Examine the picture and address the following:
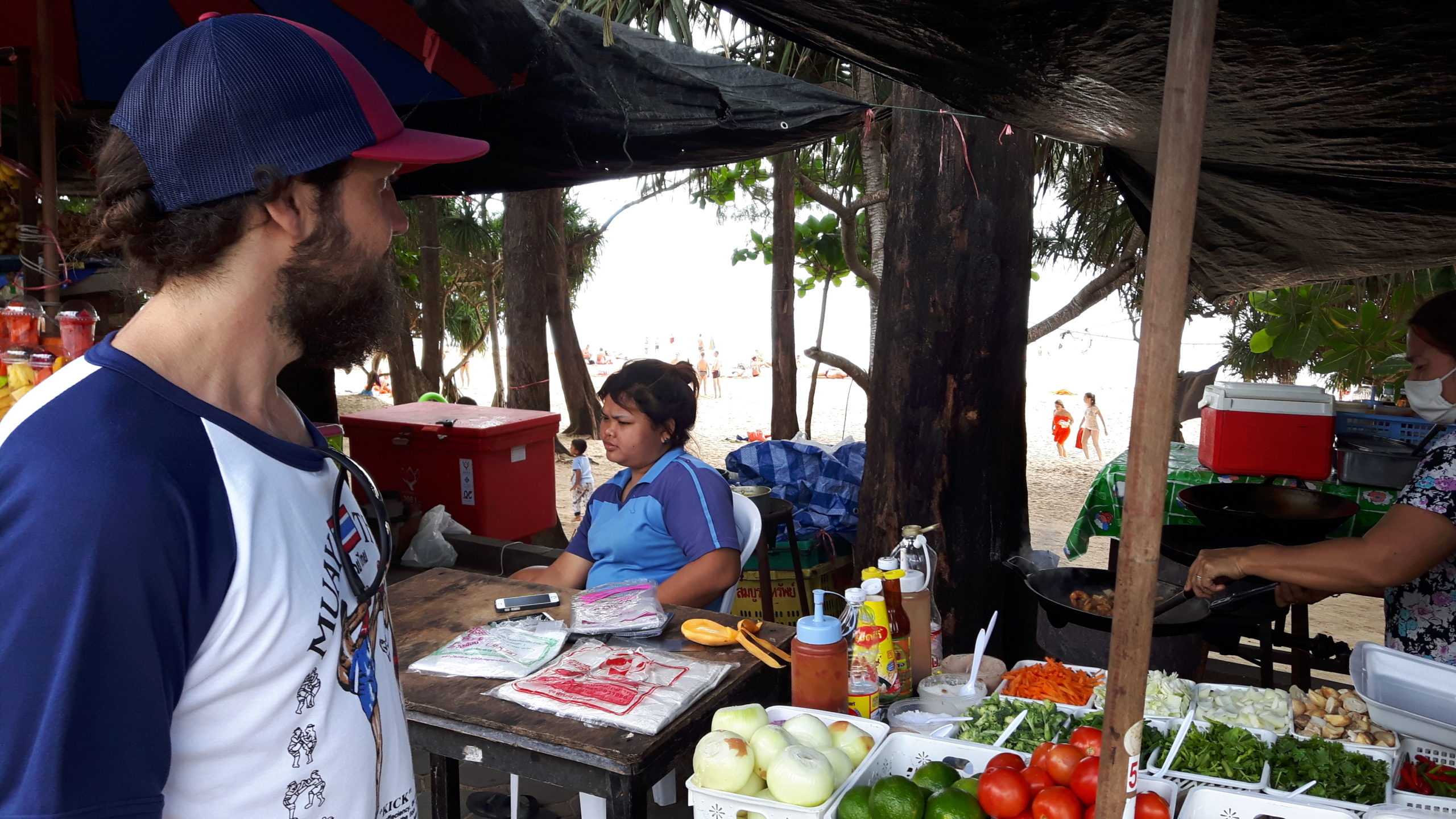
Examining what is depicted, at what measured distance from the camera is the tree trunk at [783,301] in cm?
1034

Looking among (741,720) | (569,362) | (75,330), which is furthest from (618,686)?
(569,362)

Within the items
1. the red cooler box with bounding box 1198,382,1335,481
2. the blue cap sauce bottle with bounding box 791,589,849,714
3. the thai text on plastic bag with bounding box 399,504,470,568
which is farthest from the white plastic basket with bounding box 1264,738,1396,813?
the thai text on plastic bag with bounding box 399,504,470,568

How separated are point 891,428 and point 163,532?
3.42m

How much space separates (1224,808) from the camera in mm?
1689

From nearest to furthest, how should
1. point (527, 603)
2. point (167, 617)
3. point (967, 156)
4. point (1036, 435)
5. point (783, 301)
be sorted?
point (167, 617) < point (527, 603) < point (967, 156) < point (783, 301) < point (1036, 435)

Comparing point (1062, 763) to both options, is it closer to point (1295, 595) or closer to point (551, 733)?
point (551, 733)

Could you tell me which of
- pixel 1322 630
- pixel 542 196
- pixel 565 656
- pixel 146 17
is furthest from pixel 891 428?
pixel 542 196

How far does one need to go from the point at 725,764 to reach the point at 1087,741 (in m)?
0.72

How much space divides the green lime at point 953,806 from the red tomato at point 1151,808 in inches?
10.4

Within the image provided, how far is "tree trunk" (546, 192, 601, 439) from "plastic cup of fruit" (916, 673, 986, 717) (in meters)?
10.0

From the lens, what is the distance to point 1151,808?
5.19 ft


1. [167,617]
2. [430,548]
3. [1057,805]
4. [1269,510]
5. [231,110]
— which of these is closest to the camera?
[167,617]

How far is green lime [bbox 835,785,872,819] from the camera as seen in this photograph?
159 centimetres

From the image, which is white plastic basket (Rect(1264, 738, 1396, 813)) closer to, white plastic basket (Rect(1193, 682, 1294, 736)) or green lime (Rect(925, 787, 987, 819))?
white plastic basket (Rect(1193, 682, 1294, 736))
